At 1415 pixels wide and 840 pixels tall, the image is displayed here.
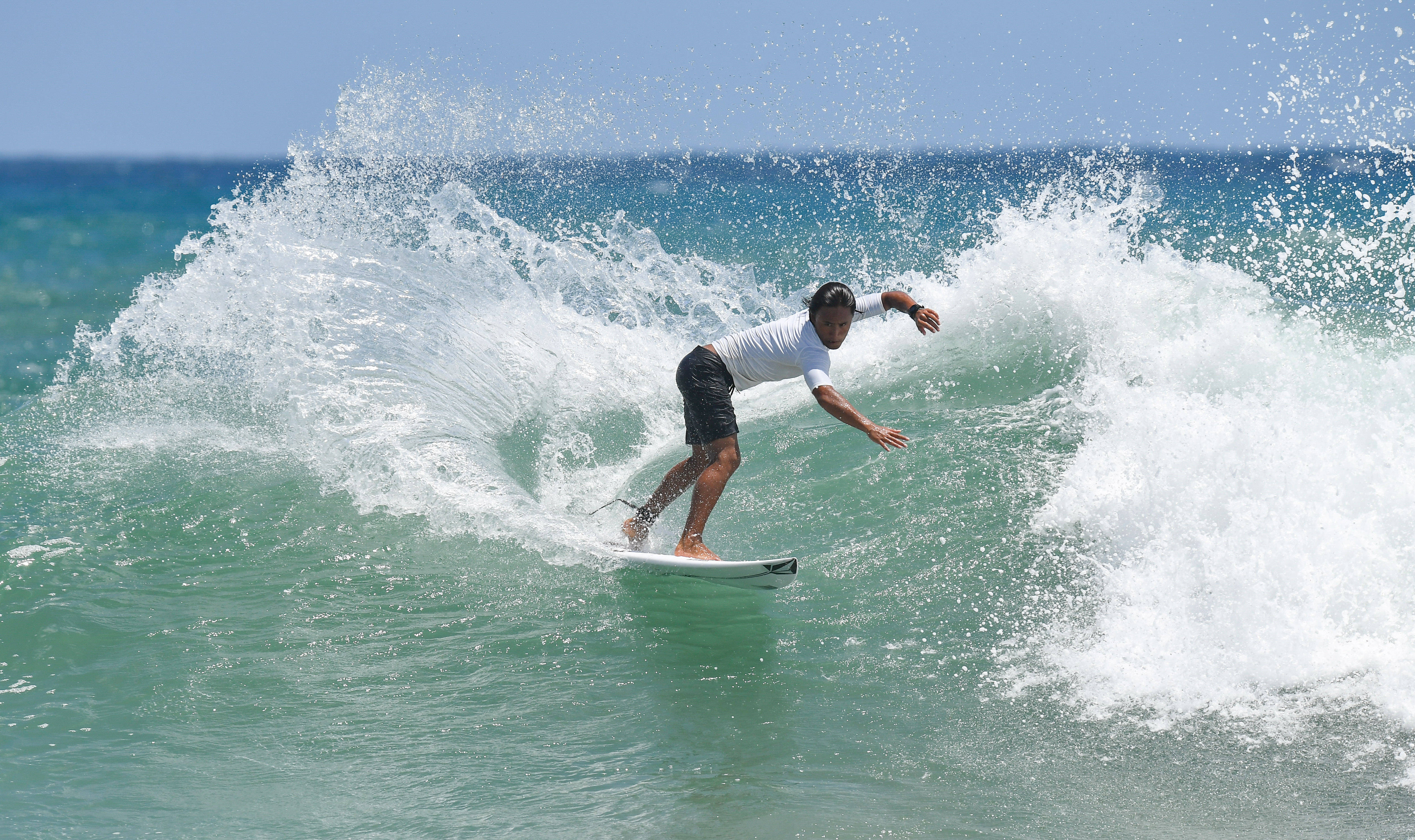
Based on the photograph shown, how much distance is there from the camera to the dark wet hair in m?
5.71

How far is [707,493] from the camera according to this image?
233 inches

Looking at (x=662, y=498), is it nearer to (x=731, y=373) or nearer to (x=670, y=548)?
(x=670, y=548)

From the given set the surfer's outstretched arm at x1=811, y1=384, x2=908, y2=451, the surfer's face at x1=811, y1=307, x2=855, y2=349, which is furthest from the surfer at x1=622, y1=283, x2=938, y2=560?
the surfer's outstretched arm at x1=811, y1=384, x2=908, y2=451

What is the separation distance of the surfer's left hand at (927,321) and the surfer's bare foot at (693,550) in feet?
5.87

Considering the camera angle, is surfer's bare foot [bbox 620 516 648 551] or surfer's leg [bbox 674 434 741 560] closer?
surfer's leg [bbox 674 434 741 560]

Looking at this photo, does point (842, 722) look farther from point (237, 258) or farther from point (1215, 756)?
point (237, 258)

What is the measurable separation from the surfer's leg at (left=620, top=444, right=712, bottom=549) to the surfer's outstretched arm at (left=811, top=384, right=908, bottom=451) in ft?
3.41

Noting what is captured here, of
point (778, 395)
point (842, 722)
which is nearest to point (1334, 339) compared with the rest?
point (778, 395)

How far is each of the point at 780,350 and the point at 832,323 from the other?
36 centimetres

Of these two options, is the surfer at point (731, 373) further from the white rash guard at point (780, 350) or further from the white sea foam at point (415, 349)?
the white sea foam at point (415, 349)

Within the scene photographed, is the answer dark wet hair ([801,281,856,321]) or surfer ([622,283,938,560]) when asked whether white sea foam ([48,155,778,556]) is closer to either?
surfer ([622,283,938,560])

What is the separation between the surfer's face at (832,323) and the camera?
573 cm

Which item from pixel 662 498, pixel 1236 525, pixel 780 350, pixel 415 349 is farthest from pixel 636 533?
pixel 1236 525

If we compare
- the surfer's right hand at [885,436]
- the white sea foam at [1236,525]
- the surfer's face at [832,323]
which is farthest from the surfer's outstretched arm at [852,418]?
the white sea foam at [1236,525]
